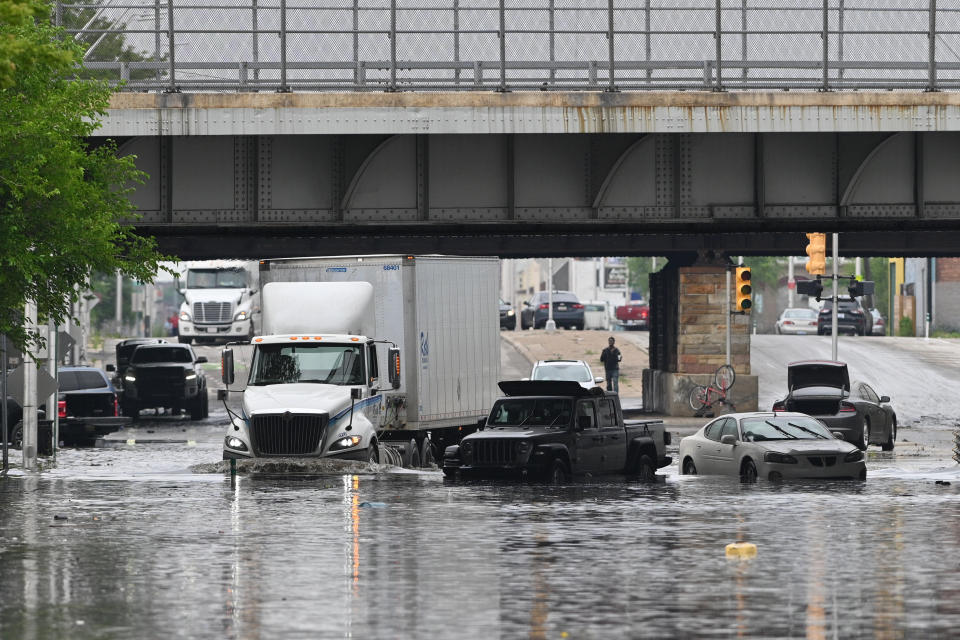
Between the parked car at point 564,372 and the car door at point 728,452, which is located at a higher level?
the parked car at point 564,372

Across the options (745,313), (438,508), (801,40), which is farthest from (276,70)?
(745,313)

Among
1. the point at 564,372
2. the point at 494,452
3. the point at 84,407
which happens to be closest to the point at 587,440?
the point at 494,452

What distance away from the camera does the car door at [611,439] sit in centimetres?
2462

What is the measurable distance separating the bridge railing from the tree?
145 inches

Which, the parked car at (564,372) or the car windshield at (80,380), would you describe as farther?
the parked car at (564,372)

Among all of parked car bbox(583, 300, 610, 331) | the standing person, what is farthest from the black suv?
parked car bbox(583, 300, 610, 331)

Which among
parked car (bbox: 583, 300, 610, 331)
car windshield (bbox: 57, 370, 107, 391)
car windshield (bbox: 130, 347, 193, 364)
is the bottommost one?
car windshield (bbox: 57, 370, 107, 391)

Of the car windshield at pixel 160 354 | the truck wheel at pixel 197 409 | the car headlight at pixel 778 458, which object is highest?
the car windshield at pixel 160 354

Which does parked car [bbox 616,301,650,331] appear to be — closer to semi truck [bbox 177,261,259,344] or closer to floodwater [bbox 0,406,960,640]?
semi truck [bbox 177,261,259,344]

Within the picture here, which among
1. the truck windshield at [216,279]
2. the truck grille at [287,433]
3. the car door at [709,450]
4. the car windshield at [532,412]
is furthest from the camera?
the truck windshield at [216,279]

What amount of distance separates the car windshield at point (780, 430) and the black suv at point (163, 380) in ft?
76.9

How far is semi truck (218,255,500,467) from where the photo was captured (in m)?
25.1

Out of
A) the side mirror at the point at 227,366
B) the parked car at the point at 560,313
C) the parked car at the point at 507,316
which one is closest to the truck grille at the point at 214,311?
the parked car at the point at 507,316

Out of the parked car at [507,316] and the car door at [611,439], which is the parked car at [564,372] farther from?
the parked car at [507,316]
